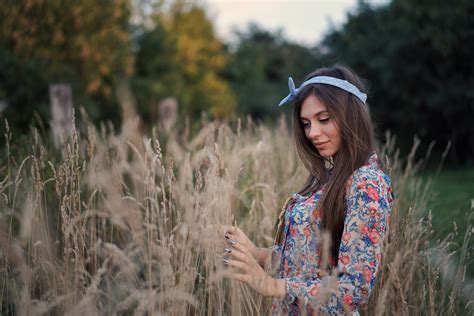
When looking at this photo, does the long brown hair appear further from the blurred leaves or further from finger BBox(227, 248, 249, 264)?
the blurred leaves

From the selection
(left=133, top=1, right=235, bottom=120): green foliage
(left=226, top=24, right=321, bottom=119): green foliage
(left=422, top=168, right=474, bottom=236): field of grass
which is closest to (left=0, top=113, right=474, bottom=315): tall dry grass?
(left=422, top=168, right=474, bottom=236): field of grass

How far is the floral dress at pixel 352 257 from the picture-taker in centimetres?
172

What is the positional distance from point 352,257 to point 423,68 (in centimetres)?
1052

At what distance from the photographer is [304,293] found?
1758 millimetres

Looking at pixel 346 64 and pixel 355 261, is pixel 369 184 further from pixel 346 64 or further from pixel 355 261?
pixel 346 64

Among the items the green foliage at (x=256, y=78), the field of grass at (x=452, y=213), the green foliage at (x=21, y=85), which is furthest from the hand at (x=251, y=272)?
the green foliage at (x=256, y=78)

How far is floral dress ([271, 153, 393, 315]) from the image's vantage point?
1.72 meters

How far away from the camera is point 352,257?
1734 mm

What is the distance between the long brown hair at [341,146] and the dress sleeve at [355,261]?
0.34ft

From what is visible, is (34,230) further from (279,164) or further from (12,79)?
(12,79)

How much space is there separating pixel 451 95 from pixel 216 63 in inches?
500

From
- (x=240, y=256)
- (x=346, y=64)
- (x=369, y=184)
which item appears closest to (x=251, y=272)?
(x=240, y=256)

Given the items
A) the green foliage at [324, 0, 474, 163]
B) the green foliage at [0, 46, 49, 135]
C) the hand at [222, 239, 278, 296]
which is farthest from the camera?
the green foliage at [324, 0, 474, 163]

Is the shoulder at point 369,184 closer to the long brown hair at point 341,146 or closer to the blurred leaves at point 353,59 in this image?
the long brown hair at point 341,146
